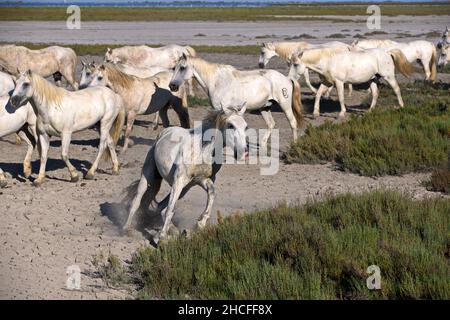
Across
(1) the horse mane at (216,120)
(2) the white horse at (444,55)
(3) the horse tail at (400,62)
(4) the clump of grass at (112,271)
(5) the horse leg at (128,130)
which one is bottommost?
(4) the clump of grass at (112,271)

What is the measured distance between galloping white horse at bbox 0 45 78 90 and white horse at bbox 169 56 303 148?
7.19 meters

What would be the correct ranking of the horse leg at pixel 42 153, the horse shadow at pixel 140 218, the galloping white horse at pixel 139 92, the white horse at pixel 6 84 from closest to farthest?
the horse shadow at pixel 140 218 < the horse leg at pixel 42 153 < the galloping white horse at pixel 139 92 < the white horse at pixel 6 84

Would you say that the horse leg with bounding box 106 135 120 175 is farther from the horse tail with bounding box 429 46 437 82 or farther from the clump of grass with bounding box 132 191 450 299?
the horse tail with bounding box 429 46 437 82

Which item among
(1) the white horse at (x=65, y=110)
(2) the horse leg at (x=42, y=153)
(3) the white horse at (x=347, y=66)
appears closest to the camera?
(1) the white horse at (x=65, y=110)

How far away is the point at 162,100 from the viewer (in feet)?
48.2

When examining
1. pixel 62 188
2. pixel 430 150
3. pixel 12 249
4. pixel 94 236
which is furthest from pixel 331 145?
pixel 12 249

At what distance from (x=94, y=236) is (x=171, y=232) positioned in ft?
2.90

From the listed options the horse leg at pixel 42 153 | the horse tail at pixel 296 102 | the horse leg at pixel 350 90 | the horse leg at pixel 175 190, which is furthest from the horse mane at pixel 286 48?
the horse leg at pixel 175 190

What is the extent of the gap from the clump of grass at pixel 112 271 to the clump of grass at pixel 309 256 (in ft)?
0.46

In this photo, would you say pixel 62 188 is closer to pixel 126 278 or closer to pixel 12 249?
pixel 12 249

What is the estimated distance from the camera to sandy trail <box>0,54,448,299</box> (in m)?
7.75

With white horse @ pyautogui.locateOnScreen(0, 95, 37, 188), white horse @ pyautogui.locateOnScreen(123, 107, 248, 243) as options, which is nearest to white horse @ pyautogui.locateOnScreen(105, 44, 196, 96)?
white horse @ pyautogui.locateOnScreen(0, 95, 37, 188)

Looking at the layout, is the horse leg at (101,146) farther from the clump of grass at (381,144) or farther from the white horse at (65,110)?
the clump of grass at (381,144)

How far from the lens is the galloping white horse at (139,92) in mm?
13680
